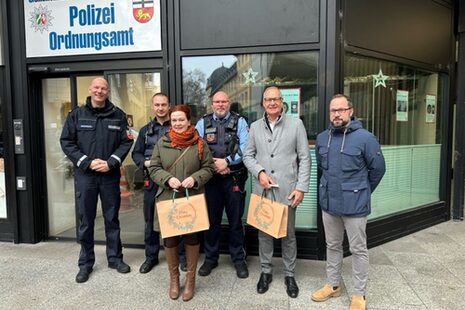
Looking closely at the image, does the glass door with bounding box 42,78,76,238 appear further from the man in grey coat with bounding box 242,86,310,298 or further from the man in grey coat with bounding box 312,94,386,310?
the man in grey coat with bounding box 312,94,386,310

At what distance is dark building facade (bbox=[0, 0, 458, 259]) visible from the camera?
4109 millimetres

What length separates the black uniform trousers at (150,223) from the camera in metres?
3.85

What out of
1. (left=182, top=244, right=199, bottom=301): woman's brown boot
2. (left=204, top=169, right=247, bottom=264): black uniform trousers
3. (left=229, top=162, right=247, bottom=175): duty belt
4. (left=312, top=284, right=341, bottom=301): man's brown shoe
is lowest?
(left=312, top=284, right=341, bottom=301): man's brown shoe

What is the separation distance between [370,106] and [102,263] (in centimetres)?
360

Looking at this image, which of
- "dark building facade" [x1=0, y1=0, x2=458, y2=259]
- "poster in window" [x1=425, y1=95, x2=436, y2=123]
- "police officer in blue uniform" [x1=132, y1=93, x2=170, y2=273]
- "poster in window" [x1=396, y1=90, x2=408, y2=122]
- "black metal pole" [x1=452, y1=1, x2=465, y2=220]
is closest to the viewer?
"police officer in blue uniform" [x1=132, y1=93, x2=170, y2=273]

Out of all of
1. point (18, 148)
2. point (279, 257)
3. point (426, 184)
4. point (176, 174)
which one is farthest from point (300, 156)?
point (18, 148)

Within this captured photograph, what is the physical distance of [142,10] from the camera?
169 inches

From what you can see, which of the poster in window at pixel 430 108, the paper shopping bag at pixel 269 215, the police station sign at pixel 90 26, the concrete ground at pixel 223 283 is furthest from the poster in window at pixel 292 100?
the poster in window at pixel 430 108

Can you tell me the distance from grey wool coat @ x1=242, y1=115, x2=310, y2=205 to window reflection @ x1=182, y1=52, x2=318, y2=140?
0.90m

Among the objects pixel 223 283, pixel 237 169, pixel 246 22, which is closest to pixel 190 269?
pixel 223 283

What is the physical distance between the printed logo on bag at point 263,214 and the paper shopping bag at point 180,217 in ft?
1.58

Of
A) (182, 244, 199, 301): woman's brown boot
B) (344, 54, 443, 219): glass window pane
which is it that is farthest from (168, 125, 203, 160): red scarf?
(344, 54, 443, 219): glass window pane

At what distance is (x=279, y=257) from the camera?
168 inches

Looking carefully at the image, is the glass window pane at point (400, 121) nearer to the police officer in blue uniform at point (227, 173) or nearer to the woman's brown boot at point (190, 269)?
the police officer in blue uniform at point (227, 173)
